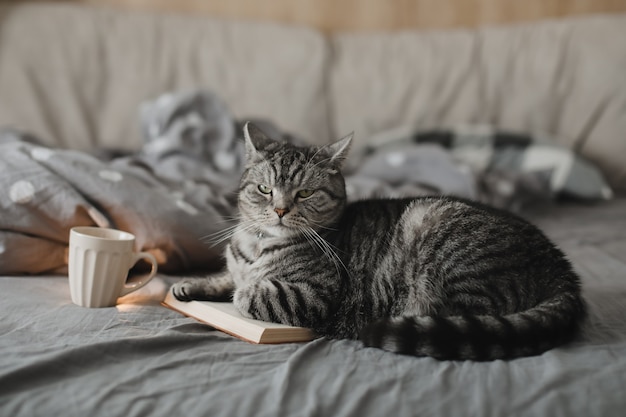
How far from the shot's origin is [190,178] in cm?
193

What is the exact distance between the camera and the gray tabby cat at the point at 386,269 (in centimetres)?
98

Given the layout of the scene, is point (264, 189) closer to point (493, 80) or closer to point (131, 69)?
point (131, 69)

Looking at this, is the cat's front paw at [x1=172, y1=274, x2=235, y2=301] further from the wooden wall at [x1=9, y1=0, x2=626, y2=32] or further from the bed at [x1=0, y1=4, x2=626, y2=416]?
the wooden wall at [x1=9, y1=0, x2=626, y2=32]

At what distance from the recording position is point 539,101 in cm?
263

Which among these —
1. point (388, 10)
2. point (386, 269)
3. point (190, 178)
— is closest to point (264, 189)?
point (386, 269)

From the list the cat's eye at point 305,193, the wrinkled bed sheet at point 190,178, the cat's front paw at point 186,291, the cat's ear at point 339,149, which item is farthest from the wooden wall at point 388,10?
the cat's front paw at point 186,291

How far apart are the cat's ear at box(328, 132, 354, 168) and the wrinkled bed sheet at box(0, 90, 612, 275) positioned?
1.24ft

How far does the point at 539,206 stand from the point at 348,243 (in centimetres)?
121

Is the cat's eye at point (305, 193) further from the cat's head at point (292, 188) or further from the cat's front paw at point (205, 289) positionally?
the cat's front paw at point (205, 289)

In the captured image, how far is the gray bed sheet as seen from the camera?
796 mm

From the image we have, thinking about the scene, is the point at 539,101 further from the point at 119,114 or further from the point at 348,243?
the point at 119,114

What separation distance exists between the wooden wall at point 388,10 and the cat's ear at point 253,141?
1.72 meters

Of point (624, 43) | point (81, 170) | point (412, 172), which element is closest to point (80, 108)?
point (81, 170)

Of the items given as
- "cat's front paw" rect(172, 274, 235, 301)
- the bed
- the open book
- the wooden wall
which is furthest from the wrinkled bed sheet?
the wooden wall
